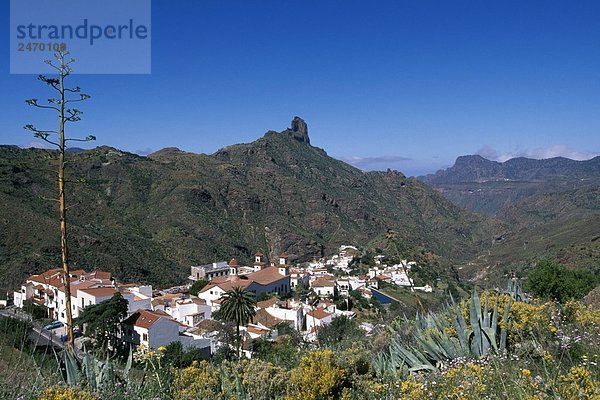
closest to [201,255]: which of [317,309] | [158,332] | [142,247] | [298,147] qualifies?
[142,247]

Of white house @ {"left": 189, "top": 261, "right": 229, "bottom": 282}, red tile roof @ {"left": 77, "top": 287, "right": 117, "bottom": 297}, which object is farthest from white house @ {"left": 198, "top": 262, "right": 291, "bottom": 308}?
white house @ {"left": 189, "top": 261, "right": 229, "bottom": 282}

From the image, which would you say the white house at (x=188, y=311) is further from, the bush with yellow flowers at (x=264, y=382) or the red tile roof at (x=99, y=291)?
the bush with yellow flowers at (x=264, y=382)

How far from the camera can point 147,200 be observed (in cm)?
8819

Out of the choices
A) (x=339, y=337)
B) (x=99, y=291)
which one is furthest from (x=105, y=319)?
(x=339, y=337)

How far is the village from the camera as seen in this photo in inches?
1065

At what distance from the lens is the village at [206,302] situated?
27062mm

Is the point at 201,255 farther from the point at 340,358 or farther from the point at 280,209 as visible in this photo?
the point at 340,358

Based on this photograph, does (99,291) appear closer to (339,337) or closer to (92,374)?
(339,337)

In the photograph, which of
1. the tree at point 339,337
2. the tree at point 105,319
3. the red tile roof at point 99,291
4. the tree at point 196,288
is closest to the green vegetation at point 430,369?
the tree at point 339,337

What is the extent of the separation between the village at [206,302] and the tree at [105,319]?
538 millimetres

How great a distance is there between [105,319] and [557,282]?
25043mm

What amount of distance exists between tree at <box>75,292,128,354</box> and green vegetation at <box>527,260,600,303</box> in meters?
23.0

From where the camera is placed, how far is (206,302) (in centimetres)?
4088

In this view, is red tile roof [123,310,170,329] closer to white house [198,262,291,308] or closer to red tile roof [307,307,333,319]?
red tile roof [307,307,333,319]
